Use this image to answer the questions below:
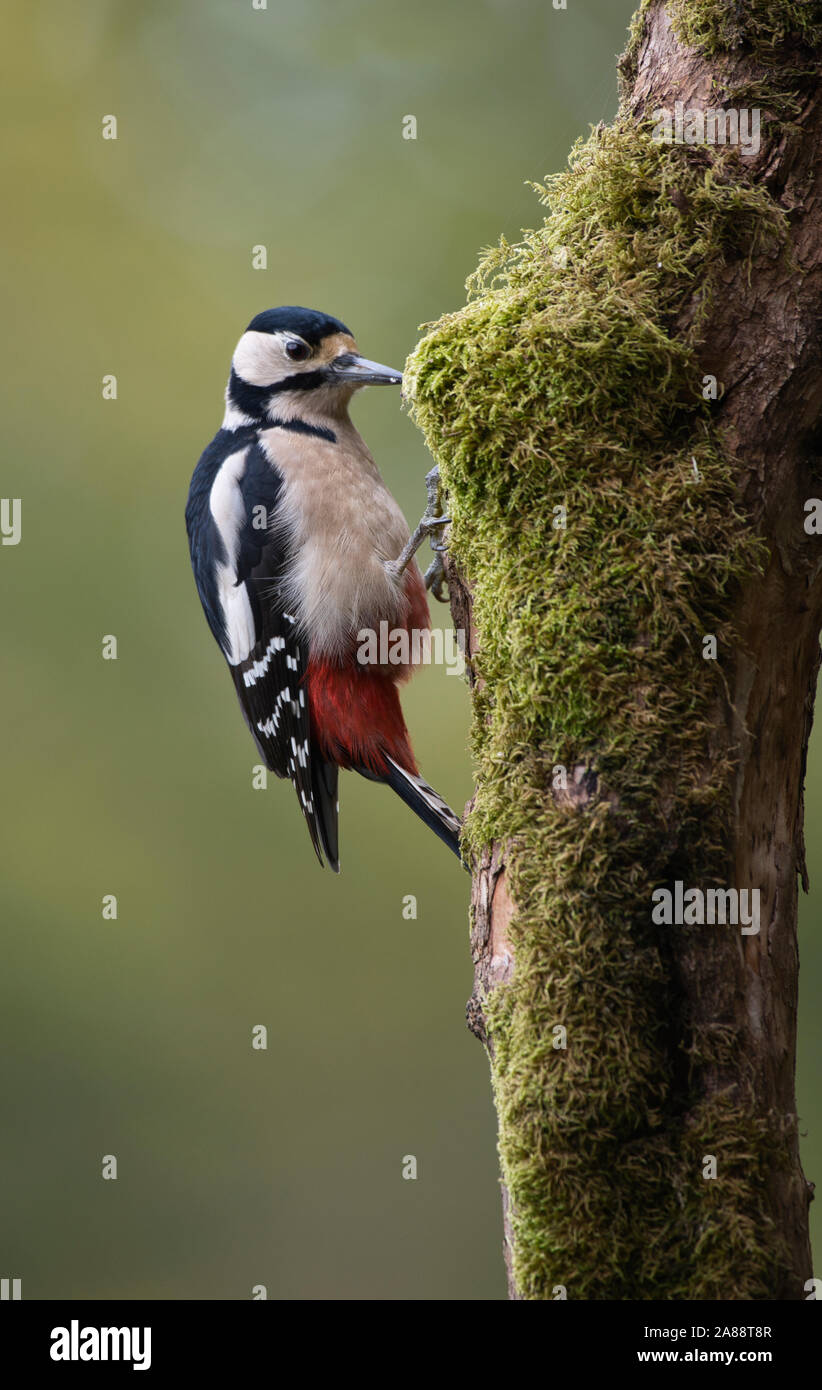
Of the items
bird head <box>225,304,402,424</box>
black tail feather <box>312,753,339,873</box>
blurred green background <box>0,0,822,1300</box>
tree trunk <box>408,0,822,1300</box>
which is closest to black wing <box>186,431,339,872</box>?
black tail feather <box>312,753,339,873</box>

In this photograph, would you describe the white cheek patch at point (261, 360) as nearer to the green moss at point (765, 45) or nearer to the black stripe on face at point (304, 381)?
the black stripe on face at point (304, 381)

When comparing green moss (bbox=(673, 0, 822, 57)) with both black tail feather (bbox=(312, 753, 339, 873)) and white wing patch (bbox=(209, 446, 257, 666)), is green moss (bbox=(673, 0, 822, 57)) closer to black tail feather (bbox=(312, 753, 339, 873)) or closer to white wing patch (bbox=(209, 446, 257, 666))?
white wing patch (bbox=(209, 446, 257, 666))

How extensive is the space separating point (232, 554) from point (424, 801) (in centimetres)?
76

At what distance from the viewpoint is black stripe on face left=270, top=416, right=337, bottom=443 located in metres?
2.70

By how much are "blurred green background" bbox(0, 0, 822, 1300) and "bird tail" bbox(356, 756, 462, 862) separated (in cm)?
189

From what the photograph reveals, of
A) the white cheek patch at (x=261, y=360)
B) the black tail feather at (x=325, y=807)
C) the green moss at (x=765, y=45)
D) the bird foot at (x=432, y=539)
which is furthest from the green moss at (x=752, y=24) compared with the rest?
the black tail feather at (x=325, y=807)

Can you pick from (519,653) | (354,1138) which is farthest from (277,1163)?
(519,653)

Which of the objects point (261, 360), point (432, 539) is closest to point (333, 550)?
point (432, 539)

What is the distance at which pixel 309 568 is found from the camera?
2.55m

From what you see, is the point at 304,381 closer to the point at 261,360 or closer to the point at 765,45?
the point at 261,360
